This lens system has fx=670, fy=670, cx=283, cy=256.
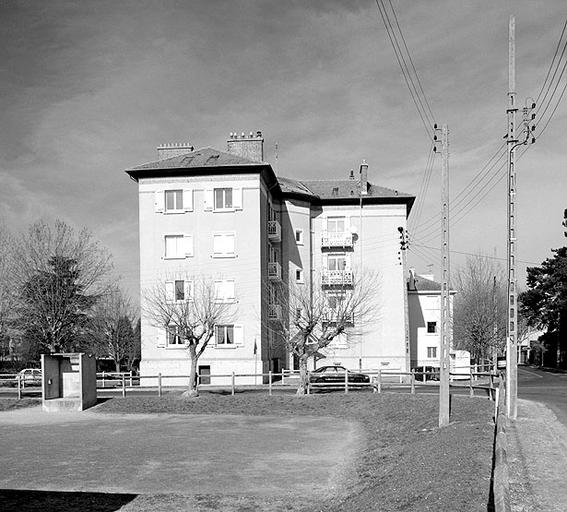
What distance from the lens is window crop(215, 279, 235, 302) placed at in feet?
145

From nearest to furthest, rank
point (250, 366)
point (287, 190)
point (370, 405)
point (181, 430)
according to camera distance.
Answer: point (181, 430) → point (370, 405) → point (250, 366) → point (287, 190)

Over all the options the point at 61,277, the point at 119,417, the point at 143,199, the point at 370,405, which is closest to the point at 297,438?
the point at 370,405

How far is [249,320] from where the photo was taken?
4425 centimetres

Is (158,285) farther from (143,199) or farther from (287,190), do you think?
(287,190)

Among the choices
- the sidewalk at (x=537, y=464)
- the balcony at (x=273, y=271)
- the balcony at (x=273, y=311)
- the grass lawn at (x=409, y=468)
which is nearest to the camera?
the sidewalk at (x=537, y=464)

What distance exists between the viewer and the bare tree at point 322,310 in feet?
114

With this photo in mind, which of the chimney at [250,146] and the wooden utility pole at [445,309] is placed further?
the chimney at [250,146]

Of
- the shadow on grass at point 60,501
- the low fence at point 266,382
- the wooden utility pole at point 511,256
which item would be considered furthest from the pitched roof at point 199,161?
the shadow on grass at point 60,501

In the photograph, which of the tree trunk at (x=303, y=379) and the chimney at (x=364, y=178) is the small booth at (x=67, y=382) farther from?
the chimney at (x=364, y=178)

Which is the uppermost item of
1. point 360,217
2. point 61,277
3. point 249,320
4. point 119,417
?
point 360,217

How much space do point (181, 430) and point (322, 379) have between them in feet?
48.6

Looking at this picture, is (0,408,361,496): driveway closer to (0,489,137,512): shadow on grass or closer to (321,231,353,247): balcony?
(0,489,137,512): shadow on grass

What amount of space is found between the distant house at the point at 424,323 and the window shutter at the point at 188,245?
70.3 ft

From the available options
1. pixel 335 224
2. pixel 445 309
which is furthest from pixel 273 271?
pixel 445 309
